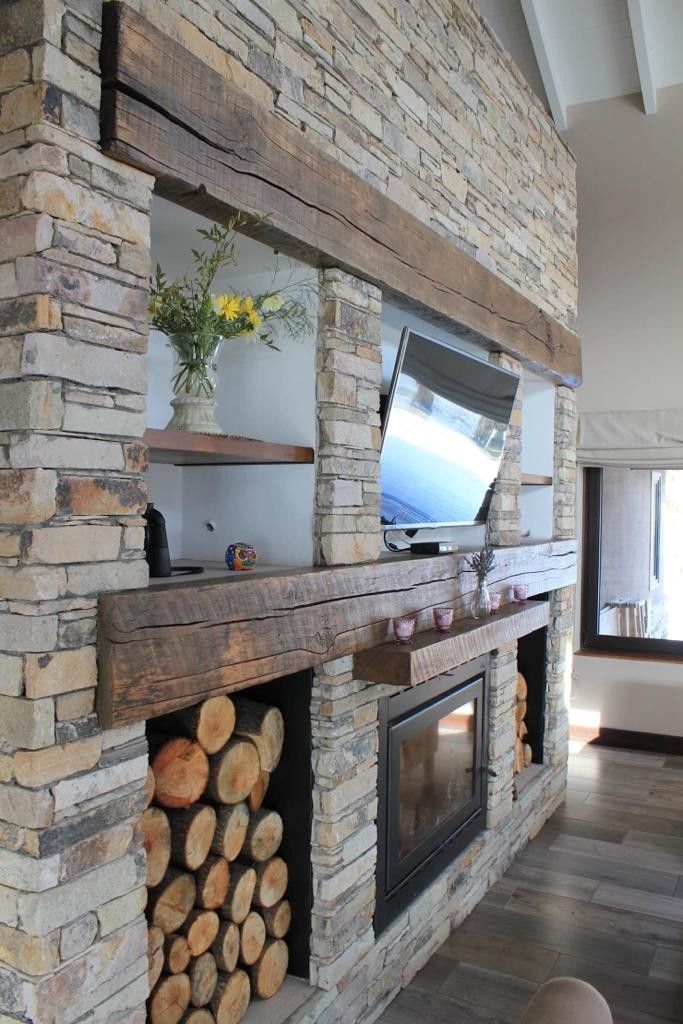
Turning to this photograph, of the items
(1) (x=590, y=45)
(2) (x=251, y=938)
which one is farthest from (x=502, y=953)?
(1) (x=590, y=45)

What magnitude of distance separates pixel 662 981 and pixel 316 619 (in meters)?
1.82

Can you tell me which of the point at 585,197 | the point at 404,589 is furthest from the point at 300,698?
the point at 585,197

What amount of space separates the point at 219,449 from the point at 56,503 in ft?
1.73

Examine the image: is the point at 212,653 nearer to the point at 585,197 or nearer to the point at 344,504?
the point at 344,504

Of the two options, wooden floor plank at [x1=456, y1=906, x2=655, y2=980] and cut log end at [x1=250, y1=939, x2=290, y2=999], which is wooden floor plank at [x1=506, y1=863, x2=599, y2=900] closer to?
wooden floor plank at [x1=456, y1=906, x2=655, y2=980]

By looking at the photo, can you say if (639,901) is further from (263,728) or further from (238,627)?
(238,627)

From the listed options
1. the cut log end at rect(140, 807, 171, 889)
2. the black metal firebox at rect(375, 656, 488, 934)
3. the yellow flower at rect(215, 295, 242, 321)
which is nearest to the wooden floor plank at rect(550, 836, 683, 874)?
the black metal firebox at rect(375, 656, 488, 934)

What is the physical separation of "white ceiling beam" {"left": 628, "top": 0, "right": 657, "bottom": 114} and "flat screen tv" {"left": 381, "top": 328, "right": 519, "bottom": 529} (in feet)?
7.68

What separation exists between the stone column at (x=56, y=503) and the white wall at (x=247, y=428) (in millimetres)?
629

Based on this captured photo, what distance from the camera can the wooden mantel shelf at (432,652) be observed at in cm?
238

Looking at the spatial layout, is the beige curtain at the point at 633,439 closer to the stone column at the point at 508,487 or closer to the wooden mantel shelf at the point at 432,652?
the stone column at the point at 508,487

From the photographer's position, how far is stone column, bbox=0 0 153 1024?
1497mm

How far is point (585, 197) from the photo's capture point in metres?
5.55

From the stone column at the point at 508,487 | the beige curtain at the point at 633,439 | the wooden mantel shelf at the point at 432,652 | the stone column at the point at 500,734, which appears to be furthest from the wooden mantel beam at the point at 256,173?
the beige curtain at the point at 633,439
